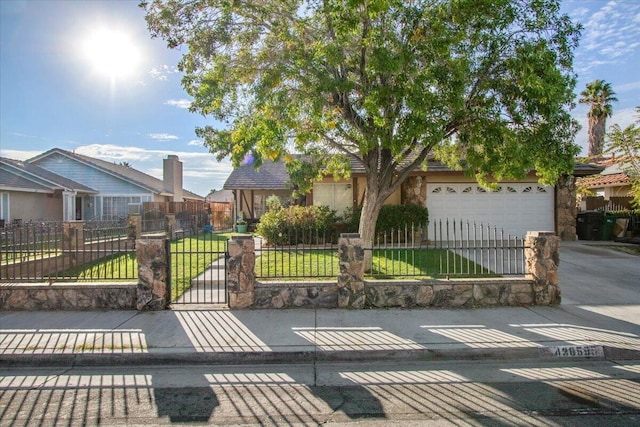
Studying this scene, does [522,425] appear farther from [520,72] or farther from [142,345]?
[520,72]

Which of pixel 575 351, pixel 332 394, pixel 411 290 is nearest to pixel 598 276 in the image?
pixel 575 351

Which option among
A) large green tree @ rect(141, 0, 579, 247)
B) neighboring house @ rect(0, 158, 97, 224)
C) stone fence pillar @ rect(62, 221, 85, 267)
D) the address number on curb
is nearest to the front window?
neighboring house @ rect(0, 158, 97, 224)

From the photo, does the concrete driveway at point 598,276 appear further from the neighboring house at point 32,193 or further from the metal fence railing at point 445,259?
the neighboring house at point 32,193

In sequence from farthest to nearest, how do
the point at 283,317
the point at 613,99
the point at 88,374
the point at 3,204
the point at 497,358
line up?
the point at 613,99 → the point at 3,204 → the point at 283,317 → the point at 497,358 → the point at 88,374

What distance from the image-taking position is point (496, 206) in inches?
615

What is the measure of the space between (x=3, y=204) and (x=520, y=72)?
22.6m

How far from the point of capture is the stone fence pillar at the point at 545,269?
7.03m

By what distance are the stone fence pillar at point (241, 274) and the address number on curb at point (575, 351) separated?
459 centimetres

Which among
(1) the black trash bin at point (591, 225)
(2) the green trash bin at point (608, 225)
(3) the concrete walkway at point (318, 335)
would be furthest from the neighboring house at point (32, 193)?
(2) the green trash bin at point (608, 225)

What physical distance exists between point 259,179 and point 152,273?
1629 cm

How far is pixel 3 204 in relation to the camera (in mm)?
18891

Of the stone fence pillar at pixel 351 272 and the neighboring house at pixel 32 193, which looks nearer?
the stone fence pillar at pixel 351 272

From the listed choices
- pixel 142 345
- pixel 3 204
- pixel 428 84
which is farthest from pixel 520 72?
pixel 3 204

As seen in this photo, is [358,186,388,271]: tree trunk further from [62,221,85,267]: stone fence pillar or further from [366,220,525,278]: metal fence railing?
[62,221,85,267]: stone fence pillar
